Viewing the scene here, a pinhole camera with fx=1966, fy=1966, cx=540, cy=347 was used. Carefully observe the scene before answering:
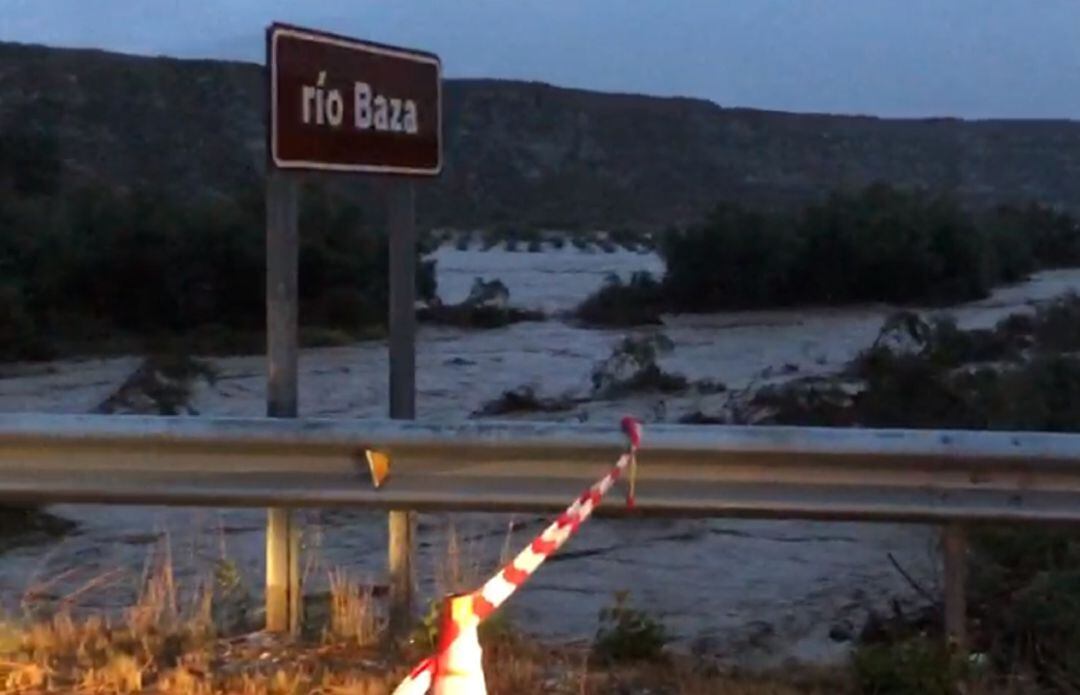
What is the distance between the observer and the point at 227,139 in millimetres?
75688

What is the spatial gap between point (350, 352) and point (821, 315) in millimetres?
8217

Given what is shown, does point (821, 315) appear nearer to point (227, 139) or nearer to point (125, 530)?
point (125, 530)

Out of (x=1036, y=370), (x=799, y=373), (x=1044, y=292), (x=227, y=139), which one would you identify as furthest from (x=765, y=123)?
(x=1036, y=370)

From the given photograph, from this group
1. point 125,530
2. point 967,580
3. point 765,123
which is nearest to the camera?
point 967,580

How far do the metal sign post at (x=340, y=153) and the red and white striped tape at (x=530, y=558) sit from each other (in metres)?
0.92

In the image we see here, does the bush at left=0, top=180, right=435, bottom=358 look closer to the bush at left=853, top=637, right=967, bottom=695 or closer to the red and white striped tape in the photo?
the red and white striped tape

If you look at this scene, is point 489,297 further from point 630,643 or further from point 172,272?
point 630,643

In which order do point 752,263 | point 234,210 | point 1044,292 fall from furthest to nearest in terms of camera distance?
point 1044,292, point 752,263, point 234,210

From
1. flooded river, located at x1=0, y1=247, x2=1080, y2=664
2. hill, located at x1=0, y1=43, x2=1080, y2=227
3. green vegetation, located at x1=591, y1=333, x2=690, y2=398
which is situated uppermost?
hill, located at x1=0, y1=43, x2=1080, y2=227

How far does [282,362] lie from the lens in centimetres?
666

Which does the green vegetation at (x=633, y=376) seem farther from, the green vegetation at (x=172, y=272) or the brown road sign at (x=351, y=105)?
the brown road sign at (x=351, y=105)

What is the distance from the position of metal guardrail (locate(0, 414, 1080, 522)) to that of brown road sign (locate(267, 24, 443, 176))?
3.08 ft

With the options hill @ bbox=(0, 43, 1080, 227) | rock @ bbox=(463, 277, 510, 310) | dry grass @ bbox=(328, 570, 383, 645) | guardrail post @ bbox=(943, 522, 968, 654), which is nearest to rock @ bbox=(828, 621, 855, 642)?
guardrail post @ bbox=(943, 522, 968, 654)

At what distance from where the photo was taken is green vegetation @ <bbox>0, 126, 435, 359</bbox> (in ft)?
80.5
